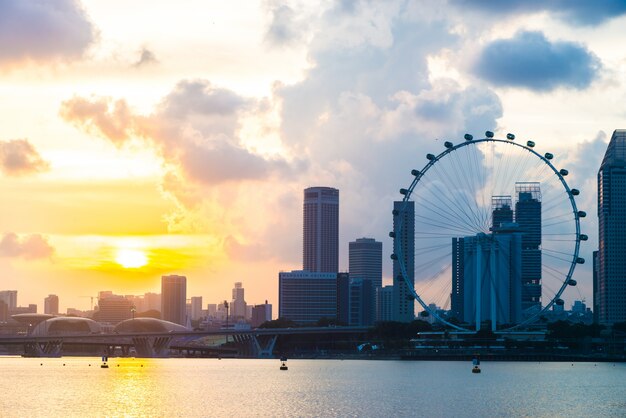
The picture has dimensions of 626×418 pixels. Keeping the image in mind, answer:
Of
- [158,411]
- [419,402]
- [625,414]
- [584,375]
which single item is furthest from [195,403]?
[584,375]

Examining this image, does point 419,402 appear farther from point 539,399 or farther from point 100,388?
point 100,388

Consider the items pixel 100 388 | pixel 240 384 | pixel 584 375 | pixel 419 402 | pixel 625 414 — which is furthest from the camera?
pixel 584 375

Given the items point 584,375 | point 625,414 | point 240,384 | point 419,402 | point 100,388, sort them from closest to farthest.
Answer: point 625,414
point 419,402
point 100,388
point 240,384
point 584,375

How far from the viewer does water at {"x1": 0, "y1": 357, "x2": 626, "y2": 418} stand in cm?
11050

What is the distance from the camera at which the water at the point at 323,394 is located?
110 m

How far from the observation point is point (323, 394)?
13450 cm

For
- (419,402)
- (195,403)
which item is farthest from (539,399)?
(195,403)

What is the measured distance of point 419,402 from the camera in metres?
120

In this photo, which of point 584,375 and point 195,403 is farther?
point 584,375

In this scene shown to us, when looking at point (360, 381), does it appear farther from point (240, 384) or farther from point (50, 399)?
point (50, 399)

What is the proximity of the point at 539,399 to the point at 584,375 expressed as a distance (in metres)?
60.0

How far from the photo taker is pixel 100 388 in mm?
150000

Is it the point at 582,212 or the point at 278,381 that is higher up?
the point at 582,212

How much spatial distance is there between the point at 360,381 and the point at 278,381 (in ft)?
40.5
